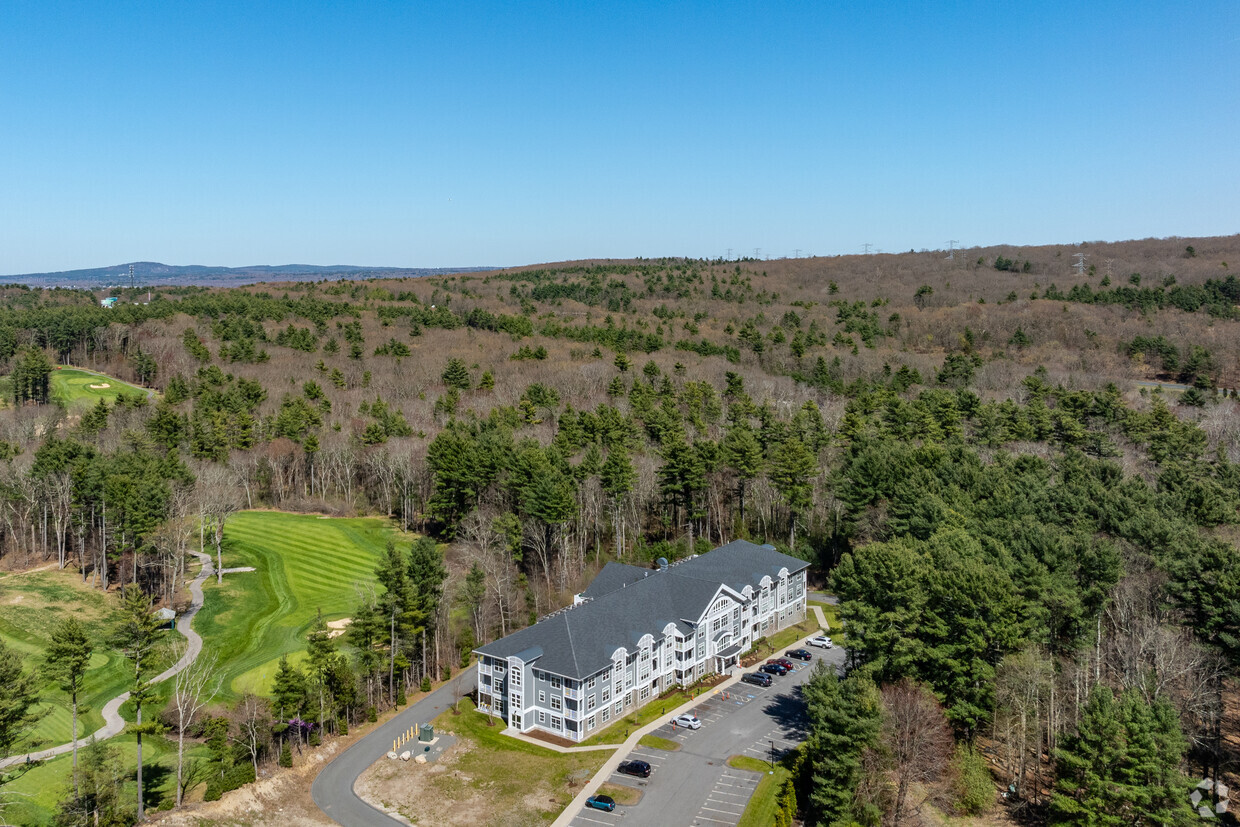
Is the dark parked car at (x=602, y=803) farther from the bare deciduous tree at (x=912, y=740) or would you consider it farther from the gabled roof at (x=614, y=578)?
the gabled roof at (x=614, y=578)

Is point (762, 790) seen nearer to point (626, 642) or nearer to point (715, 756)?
point (715, 756)

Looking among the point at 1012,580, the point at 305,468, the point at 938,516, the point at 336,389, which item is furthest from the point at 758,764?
the point at 336,389

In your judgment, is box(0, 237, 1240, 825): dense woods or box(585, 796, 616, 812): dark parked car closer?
box(585, 796, 616, 812): dark parked car

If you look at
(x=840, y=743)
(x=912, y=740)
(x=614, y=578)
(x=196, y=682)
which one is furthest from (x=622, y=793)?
(x=196, y=682)

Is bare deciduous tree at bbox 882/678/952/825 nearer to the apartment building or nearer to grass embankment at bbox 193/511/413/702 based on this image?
the apartment building

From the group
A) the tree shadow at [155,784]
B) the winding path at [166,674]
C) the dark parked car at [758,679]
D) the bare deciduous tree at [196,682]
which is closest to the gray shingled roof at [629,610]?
the dark parked car at [758,679]

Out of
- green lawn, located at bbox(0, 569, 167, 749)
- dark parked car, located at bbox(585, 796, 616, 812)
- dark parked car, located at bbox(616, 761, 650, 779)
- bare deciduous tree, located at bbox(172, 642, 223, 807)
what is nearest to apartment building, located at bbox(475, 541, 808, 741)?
dark parked car, located at bbox(616, 761, 650, 779)
